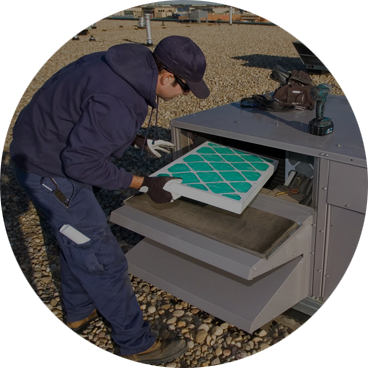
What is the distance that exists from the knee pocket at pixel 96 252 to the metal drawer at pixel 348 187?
117 cm

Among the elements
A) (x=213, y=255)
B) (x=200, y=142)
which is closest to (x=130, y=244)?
(x=200, y=142)

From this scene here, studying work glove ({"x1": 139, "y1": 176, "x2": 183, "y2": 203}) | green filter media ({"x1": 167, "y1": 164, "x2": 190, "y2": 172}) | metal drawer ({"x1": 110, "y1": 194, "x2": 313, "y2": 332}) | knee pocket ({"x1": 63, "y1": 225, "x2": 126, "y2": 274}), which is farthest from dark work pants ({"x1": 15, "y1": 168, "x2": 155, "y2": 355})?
green filter media ({"x1": 167, "y1": 164, "x2": 190, "y2": 172})

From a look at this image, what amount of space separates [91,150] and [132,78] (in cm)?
37

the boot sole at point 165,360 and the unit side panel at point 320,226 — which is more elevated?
the unit side panel at point 320,226

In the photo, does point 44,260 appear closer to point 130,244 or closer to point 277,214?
point 130,244

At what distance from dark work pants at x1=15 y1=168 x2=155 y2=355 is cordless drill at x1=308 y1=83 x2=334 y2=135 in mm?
1265

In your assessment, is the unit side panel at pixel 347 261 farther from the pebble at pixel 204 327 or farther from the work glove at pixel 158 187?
the work glove at pixel 158 187

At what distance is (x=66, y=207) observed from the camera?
6.24 ft

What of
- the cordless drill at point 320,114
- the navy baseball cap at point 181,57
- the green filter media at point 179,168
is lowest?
the green filter media at point 179,168

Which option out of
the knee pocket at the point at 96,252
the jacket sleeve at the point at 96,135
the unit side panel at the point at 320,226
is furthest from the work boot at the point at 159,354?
the jacket sleeve at the point at 96,135

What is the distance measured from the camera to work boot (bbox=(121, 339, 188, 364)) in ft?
7.06

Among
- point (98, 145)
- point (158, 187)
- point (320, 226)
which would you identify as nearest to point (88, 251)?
point (158, 187)

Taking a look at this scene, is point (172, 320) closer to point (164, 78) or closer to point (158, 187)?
point (158, 187)

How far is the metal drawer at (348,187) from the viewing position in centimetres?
177
